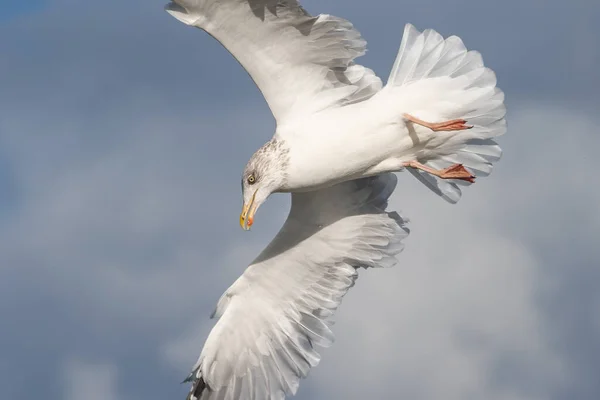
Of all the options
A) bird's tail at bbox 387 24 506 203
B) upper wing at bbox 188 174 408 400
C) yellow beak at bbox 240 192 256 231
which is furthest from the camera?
upper wing at bbox 188 174 408 400

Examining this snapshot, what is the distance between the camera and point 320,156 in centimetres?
909

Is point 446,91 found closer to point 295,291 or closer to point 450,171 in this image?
point 450,171

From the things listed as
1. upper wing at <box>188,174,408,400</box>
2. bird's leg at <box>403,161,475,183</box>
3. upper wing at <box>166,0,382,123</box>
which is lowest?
upper wing at <box>188,174,408,400</box>

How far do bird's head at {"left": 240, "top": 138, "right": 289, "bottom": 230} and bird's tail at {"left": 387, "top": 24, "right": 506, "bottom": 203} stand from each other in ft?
3.61

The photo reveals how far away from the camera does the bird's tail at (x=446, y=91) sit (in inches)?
370

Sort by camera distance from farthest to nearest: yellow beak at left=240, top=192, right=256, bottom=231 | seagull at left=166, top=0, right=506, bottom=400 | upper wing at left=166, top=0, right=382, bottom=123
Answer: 1. yellow beak at left=240, top=192, right=256, bottom=231
2. seagull at left=166, top=0, right=506, bottom=400
3. upper wing at left=166, top=0, right=382, bottom=123

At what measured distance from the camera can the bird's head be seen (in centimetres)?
912

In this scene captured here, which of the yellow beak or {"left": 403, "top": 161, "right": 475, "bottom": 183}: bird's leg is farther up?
{"left": 403, "top": 161, "right": 475, "bottom": 183}: bird's leg

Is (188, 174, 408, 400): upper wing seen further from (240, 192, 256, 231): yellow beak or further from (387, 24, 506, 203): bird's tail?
(240, 192, 256, 231): yellow beak

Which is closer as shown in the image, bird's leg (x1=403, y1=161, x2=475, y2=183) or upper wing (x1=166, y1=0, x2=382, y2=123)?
upper wing (x1=166, y1=0, x2=382, y2=123)

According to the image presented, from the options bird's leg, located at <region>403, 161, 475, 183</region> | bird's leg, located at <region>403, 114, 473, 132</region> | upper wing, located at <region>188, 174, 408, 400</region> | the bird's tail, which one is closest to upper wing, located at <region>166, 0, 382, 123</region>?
the bird's tail

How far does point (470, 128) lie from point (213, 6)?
2.34 meters

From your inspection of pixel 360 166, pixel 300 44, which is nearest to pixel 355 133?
pixel 360 166

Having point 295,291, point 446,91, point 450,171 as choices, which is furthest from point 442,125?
point 295,291
